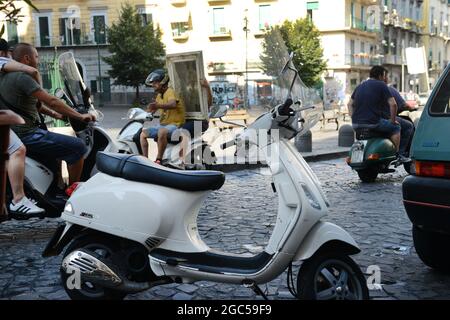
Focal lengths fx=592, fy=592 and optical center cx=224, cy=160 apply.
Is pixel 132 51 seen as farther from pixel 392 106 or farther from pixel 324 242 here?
pixel 324 242

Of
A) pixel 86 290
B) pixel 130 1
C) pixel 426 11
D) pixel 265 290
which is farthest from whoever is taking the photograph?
pixel 426 11

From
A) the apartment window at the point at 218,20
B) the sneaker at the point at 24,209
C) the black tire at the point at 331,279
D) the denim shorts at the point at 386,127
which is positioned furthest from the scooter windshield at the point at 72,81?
the apartment window at the point at 218,20

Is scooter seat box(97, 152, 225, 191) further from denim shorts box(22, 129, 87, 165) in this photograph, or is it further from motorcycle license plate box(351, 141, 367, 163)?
motorcycle license plate box(351, 141, 367, 163)

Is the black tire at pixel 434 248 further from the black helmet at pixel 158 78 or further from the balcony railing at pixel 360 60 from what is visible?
the balcony railing at pixel 360 60

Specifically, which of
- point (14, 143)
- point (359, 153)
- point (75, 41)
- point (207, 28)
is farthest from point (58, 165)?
point (75, 41)

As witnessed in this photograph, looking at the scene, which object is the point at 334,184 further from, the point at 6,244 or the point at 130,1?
the point at 130,1

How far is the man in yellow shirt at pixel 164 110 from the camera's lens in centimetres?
824

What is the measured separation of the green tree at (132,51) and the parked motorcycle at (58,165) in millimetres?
34443

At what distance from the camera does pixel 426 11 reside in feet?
212

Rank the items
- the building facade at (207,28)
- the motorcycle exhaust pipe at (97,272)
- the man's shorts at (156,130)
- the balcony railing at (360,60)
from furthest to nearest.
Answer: the balcony railing at (360,60) < the building facade at (207,28) < the man's shorts at (156,130) < the motorcycle exhaust pipe at (97,272)

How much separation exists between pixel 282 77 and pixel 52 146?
2675 mm

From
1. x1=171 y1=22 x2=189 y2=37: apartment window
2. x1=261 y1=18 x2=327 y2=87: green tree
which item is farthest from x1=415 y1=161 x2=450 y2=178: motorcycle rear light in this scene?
x1=171 y1=22 x2=189 y2=37: apartment window
